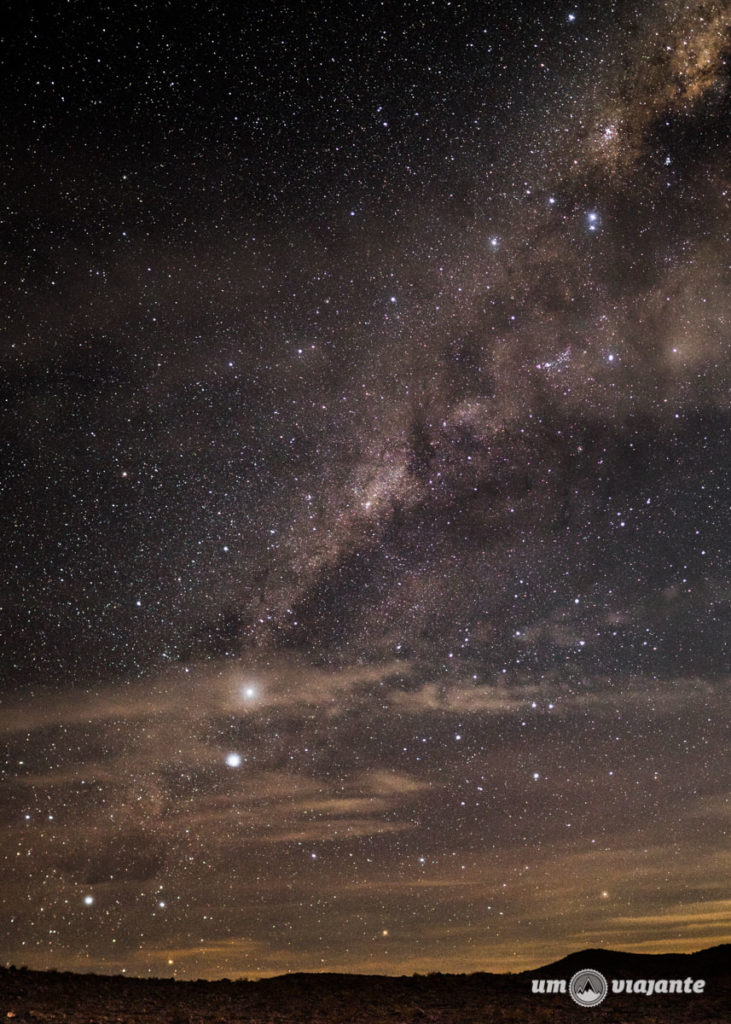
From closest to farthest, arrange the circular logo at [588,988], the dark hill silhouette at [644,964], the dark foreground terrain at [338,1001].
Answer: the dark foreground terrain at [338,1001] → the circular logo at [588,988] → the dark hill silhouette at [644,964]

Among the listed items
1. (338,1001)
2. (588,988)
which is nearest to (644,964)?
(588,988)

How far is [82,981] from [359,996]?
553 centimetres

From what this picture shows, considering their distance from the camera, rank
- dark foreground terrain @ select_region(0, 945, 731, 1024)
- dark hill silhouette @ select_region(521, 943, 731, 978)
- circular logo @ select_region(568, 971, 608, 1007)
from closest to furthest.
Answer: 1. dark foreground terrain @ select_region(0, 945, 731, 1024)
2. circular logo @ select_region(568, 971, 608, 1007)
3. dark hill silhouette @ select_region(521, 943, 731, 978)

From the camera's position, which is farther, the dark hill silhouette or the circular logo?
the dark hill silhouette

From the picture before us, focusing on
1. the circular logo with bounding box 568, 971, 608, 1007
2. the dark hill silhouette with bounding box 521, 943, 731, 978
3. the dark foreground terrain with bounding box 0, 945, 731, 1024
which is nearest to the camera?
the dark foreground terrain with bounding box 0, 945, 731, 1024

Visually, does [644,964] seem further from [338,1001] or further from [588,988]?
[338,1001]

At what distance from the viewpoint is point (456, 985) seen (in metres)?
17.7

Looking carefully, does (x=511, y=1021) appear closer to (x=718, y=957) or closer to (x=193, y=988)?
(x=193, y=988)

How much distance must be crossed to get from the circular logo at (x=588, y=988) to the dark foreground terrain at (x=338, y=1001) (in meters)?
0.22

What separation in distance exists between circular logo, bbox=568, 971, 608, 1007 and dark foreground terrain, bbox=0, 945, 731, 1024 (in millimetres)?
221

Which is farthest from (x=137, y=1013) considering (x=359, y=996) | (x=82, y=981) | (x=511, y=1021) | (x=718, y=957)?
(x=718, y=957)

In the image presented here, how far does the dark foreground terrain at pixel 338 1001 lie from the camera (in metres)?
13.5

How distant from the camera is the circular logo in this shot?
50.3 ft

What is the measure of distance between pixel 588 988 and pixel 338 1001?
17.3ft
